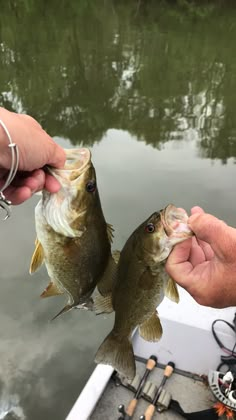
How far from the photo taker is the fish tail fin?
2.24m

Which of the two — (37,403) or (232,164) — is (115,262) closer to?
(37,403)

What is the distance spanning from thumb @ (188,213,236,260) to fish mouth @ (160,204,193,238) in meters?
0.12

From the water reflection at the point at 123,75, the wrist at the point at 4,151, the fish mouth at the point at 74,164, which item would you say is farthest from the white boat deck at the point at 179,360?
the water reflection at the point at 123,75

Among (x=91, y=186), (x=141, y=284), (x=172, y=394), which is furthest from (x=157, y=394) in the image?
(x=91, y=186)

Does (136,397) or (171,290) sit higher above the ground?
(171,290)

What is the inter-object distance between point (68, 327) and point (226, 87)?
11.4m

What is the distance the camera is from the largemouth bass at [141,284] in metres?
1.97

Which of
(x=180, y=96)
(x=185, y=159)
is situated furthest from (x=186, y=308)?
(x=180, y=96)

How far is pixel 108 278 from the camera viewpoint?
2.28 m

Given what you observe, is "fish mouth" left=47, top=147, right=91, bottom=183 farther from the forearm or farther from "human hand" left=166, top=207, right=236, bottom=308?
"human hand" left=166, top=207, right=236, bottom=308

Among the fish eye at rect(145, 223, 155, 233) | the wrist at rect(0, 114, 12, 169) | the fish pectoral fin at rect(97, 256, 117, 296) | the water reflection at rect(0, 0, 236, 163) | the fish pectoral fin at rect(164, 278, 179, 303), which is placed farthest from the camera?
the water reflection at rect(0, 0, 236, 163)

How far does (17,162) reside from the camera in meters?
1.65

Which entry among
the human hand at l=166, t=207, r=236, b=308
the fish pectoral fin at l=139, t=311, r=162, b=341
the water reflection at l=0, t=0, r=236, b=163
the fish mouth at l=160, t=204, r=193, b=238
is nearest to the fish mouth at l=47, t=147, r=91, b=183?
the fish mouth at l=160, t=204, r=193, b=238

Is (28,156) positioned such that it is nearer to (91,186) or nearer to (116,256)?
(91,186)
